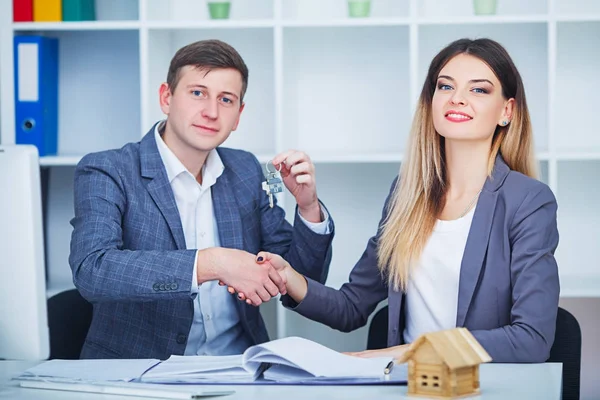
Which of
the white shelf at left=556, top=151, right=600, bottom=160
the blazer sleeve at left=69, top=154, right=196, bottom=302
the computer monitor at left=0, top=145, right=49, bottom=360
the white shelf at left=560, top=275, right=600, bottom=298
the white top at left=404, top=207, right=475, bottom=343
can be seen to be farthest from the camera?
the white shelf at left=556, top=151, right=600, bottom=160

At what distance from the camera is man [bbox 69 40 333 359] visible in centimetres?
252

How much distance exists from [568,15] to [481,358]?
1.85 metres

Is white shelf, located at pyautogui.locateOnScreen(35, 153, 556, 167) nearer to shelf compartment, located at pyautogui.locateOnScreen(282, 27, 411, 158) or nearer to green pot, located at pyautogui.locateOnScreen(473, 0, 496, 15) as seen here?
shelf compartment, located at pyautogui.locateOnScreen(282, 27, 411, 158)

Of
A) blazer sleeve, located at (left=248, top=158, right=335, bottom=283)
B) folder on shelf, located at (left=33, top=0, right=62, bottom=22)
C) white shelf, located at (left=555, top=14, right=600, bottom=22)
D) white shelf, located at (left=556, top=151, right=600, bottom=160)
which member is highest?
folder on shelf, located at (left=33, top=0, right=62, bottom=22)

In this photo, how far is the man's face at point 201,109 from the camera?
2617mm

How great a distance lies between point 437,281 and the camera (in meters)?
2.41

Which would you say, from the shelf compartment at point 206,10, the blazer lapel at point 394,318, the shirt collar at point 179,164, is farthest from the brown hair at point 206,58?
the shelf compartment at point 206,10

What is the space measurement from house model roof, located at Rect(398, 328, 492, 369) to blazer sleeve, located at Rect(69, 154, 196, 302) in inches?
29.8

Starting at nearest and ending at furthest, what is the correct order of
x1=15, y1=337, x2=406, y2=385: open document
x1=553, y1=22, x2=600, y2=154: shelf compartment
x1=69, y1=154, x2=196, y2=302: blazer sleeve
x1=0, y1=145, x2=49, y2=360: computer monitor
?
1. x1=0, y1=145, x2=49, y2=360: computer monitor
2. x1=15, y1=337, x2=406, y2=385: open document
3. x1=69, y1=154, x2=196, y2=302: blazer sleeve
4. x1=553, y1=22, x2=600, y2=154: shelf compartment

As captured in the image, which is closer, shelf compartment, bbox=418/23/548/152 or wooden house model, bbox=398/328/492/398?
wooden house model, bbox=398/328/492/398

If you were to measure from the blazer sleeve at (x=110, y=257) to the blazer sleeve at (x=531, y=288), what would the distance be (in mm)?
736

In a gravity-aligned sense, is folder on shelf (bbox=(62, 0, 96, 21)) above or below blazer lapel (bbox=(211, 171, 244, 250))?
above

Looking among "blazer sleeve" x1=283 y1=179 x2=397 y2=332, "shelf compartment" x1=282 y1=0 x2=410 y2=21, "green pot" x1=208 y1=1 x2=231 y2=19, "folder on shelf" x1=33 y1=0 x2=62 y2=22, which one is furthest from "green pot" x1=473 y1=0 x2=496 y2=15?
"folder on shelf" x1=33 y1=0 x2=62 y2=22

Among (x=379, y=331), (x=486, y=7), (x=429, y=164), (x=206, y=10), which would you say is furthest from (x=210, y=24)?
(x=379, y=331)
